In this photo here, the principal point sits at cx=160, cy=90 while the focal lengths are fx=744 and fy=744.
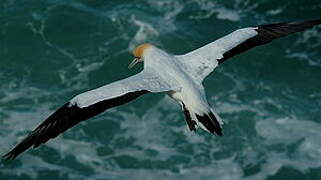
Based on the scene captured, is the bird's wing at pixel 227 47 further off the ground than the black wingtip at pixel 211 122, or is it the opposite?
the bird's wing at pixel 227 47

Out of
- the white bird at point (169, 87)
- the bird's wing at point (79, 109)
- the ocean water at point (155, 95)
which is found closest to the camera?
the bird's wing at point (79, 109)

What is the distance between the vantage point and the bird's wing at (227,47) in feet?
33.7

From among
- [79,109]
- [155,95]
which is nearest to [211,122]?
[79,109]

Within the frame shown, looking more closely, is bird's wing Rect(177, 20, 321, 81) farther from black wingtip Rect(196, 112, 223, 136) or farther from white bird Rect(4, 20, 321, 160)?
black wingtip Rect(196, 112, 223, 136)

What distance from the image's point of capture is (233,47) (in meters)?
10.7

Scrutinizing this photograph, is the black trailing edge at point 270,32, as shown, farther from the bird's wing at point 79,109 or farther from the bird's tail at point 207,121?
the bird's wing at point 79,109

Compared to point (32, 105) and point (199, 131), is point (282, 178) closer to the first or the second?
point (199, 131)

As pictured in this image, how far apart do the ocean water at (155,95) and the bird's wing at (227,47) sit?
8.93 feet

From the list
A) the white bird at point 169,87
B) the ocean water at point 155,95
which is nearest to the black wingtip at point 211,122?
the white bird at point 169,87

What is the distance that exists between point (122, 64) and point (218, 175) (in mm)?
3595

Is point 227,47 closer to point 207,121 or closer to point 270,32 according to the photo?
point 270,32

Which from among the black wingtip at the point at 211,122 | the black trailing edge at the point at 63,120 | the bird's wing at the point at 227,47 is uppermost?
the bird's wing at the point at 227,47

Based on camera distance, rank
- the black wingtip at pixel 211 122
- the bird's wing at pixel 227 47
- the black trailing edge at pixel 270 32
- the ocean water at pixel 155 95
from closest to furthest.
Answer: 1. the black wingtip at pixel 211 122
2. the bird's wing at pixel 227 47
3. the black trailing edge at pixel 270 32
4. the ocean water at pixel 155 95

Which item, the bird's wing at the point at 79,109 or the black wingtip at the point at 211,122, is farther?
the black wingtip at the point at 211,122
